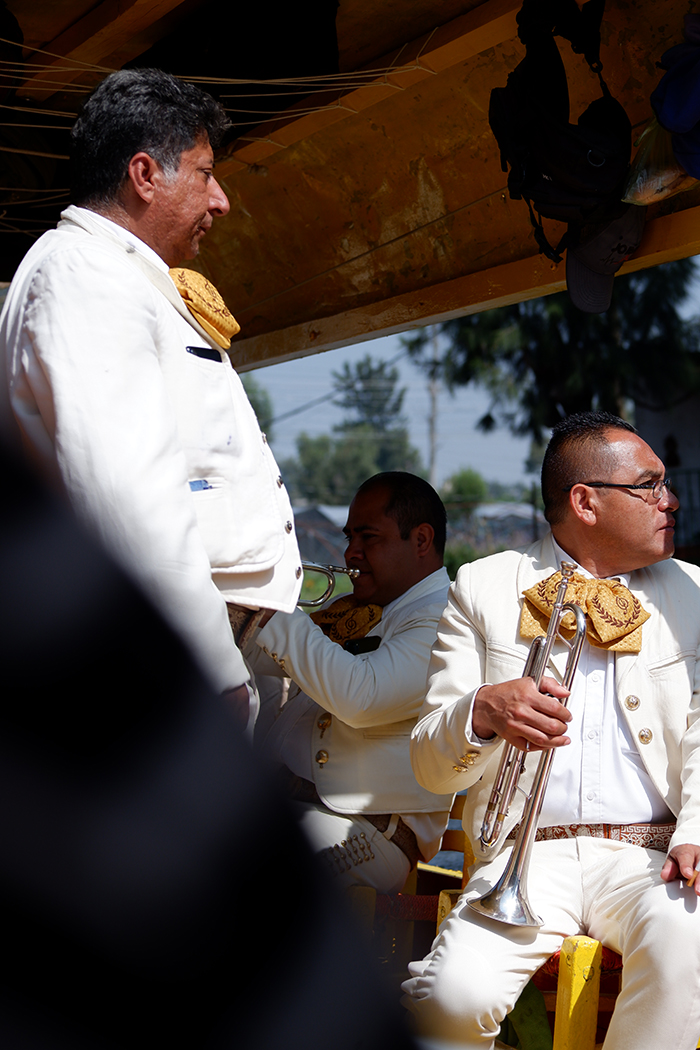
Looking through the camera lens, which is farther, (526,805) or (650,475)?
(650,475)

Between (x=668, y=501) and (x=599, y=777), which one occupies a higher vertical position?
(x=668, y=501)

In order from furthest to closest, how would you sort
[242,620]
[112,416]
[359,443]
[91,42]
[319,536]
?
[359,443]
[319,536]
[91,42]
[242,620]
[112,416]

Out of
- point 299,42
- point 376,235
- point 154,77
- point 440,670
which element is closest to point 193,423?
point 154,77

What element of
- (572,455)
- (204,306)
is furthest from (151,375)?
(572,455)

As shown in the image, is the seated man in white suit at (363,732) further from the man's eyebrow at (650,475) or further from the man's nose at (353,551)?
the man's eyebrow at (650,475)

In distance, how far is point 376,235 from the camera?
399 cm

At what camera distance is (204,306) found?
6.64 feet

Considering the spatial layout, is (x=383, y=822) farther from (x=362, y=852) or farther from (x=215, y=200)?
(x=215, y=200)

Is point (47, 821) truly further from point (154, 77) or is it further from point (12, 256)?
point (12, 256)

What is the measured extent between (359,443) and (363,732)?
64.0 meters

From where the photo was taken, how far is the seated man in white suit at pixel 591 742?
6.63 feet

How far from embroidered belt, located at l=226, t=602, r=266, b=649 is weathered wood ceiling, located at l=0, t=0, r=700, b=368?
5.89 feet

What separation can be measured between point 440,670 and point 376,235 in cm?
215

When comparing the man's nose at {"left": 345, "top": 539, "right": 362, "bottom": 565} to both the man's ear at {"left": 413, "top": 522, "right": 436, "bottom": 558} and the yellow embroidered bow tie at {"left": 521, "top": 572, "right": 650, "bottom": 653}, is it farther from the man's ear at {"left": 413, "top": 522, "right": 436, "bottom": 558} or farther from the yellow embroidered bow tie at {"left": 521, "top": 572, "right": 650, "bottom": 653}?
the yellow embroidered bow tie at {"left": 521, "top": 572, "right": 650, "bottom": 653}
